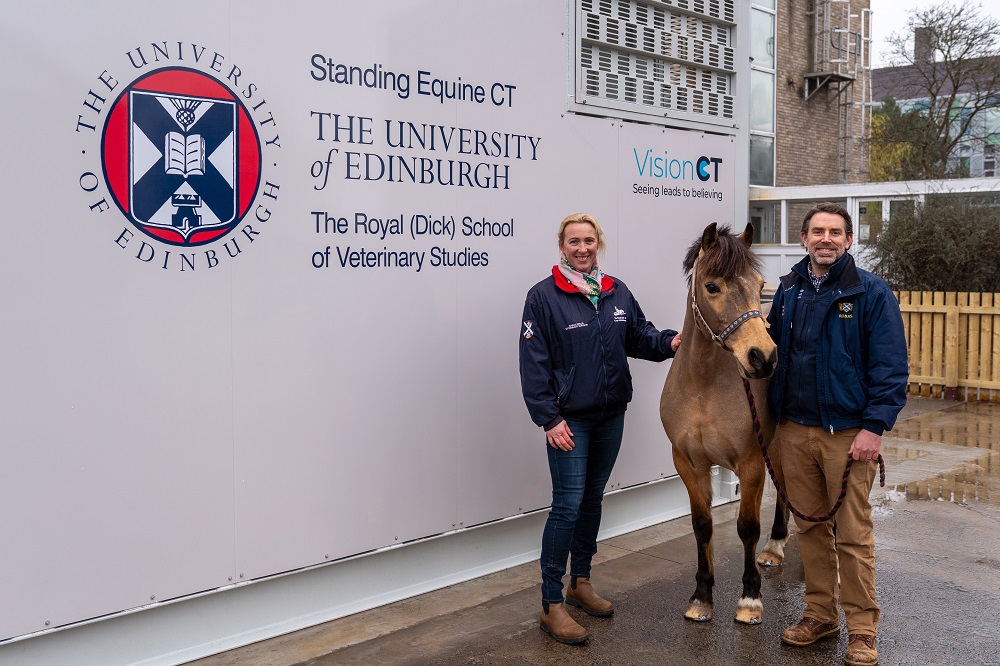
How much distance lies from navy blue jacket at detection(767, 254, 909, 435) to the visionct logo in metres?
2.53

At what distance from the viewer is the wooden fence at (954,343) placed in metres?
11.2

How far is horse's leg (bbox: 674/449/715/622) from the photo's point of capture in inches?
179

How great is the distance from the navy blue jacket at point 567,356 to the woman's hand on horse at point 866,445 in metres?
1.08

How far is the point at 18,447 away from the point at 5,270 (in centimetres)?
65

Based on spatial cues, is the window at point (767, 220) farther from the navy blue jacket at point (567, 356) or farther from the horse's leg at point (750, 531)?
the navy blue jacket at point (567, 356)

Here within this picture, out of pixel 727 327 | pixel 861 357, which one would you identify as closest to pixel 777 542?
pixel 861 357

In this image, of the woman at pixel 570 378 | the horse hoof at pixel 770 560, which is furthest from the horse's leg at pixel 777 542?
the woman at pixel 570 378

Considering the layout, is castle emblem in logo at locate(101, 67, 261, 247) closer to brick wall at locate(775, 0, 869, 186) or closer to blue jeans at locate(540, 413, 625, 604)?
blue jeans at locate(540, 413, 625, 604)

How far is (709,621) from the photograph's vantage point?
4527 millimetres

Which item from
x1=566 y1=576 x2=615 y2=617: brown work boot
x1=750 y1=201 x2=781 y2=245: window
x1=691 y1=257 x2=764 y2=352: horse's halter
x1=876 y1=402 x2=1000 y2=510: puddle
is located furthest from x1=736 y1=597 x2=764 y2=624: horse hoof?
x1=750 y1=201 x2=781 y2=245: window

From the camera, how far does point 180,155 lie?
3.88m

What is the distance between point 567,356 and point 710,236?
85 cm

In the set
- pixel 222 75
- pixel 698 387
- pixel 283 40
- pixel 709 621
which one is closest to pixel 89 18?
pixel 222 75

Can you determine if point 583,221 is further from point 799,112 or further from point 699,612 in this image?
point 799,112
